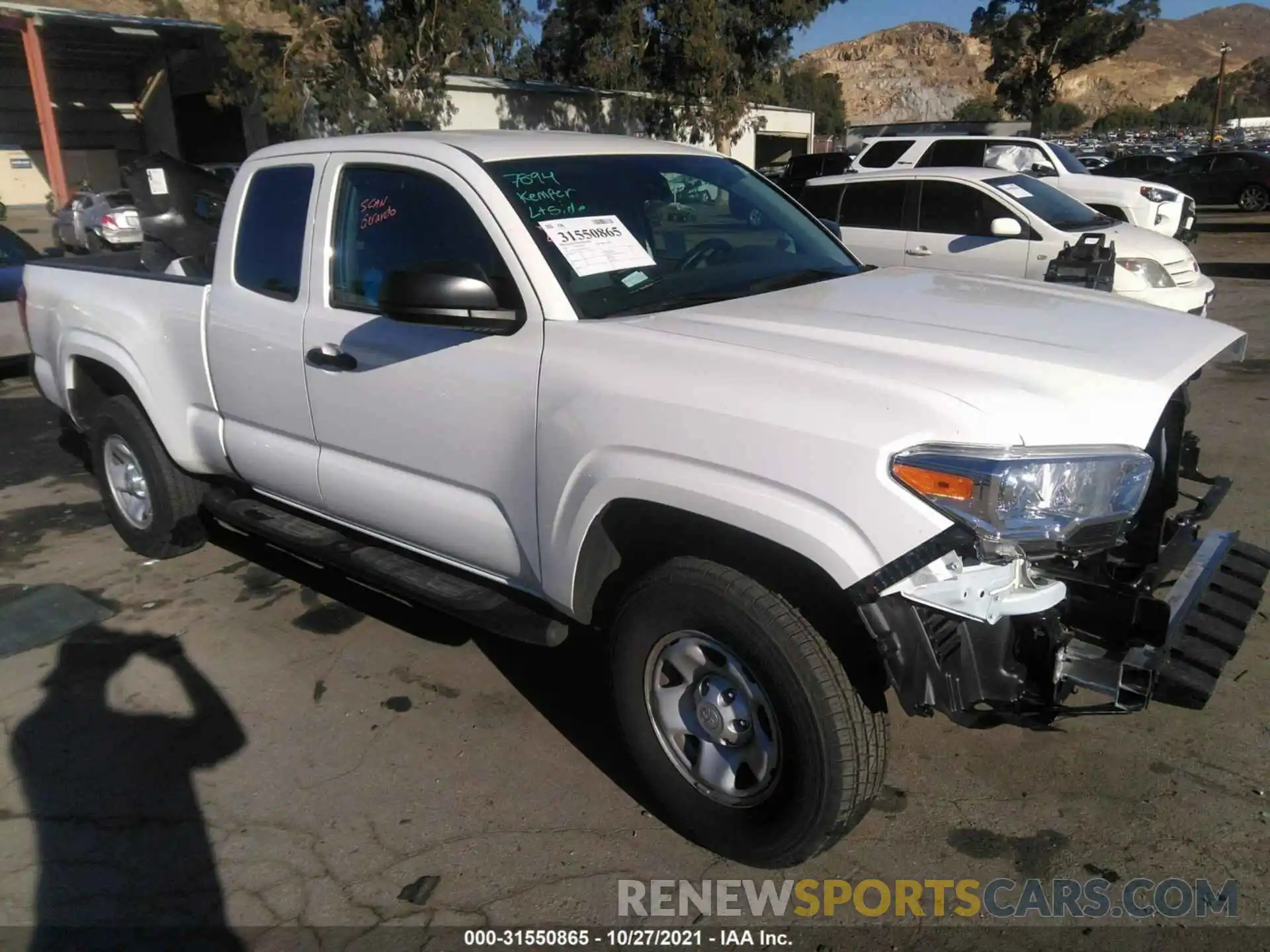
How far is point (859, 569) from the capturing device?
2.36 metres

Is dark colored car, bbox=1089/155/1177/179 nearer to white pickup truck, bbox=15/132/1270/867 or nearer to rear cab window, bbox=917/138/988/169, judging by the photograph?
rear cab window, bbox=917/138/988/169

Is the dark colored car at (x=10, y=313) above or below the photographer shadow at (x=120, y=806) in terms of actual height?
above

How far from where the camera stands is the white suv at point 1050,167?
12.8 meters

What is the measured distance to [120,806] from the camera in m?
3.35

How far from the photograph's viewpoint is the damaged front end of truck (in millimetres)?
2305

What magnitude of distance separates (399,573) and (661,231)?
154 centimetres

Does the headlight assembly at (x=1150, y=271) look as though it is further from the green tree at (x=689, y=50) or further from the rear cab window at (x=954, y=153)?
the green tree at (x=689, y=50)

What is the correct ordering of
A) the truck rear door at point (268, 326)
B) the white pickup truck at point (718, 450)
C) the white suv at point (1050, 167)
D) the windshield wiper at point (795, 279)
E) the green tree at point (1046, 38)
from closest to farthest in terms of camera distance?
1. the white pickup truck at point (718, 450)
2. the windshield wiper at point (795, 279)
3. the truck rear door at point (268, 326)
4. the white suv at point (1050, 167)
5. the green tree at point (1046, 38)

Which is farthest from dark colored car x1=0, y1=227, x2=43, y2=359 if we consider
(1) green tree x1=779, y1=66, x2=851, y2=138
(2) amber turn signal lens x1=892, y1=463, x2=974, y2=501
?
(1) green tree x1=779, y1=66, x2=851, y2=138

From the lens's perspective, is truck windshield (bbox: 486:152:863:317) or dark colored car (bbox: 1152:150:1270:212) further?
dark colored car (bbox: 1152:150:1270:212)

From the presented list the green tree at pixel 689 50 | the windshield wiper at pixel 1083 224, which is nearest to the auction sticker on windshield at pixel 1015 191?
the windshield wiper at pixel 1083 224

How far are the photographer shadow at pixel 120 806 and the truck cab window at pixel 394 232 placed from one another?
1715 mm

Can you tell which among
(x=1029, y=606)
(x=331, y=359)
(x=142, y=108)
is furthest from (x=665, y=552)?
(x=142, y=108)

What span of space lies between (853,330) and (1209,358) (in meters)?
1.00
